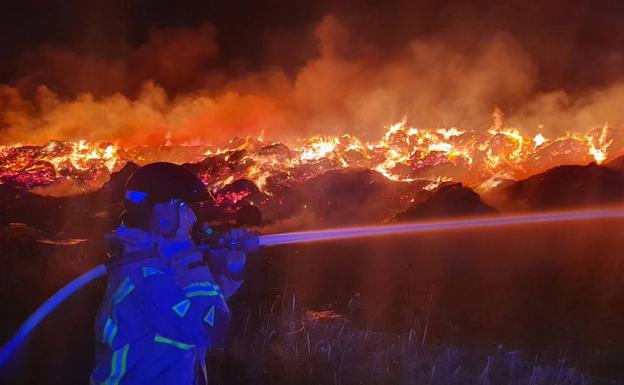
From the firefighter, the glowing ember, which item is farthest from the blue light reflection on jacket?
the glowing ember

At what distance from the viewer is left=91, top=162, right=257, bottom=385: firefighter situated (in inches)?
101

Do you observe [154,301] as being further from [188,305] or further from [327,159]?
[327,159]

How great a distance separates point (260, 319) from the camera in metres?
7.63

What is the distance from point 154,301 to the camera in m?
2.51

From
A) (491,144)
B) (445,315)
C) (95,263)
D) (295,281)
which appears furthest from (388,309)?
(491,144)

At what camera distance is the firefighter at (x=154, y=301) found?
256cm

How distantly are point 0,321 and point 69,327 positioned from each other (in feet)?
3.66

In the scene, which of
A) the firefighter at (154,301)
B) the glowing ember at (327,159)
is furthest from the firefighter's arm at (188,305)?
the glowing ember at (327,159)

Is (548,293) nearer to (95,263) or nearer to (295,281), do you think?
(295,281)

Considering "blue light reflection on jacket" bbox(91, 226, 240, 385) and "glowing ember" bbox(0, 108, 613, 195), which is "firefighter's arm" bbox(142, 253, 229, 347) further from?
"glowing ember" bbox(0, 108, 613, 195)

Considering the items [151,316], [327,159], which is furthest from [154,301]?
[327,159]

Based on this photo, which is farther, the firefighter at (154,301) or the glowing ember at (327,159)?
the glowing ember at (327,159)

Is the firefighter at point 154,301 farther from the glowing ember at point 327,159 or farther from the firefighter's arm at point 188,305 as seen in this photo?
the glowing ember at point 327,159

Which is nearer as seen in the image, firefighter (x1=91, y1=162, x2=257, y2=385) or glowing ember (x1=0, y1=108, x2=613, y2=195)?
firefighter (x1=91, y1=162, x2=257, y2=385)
